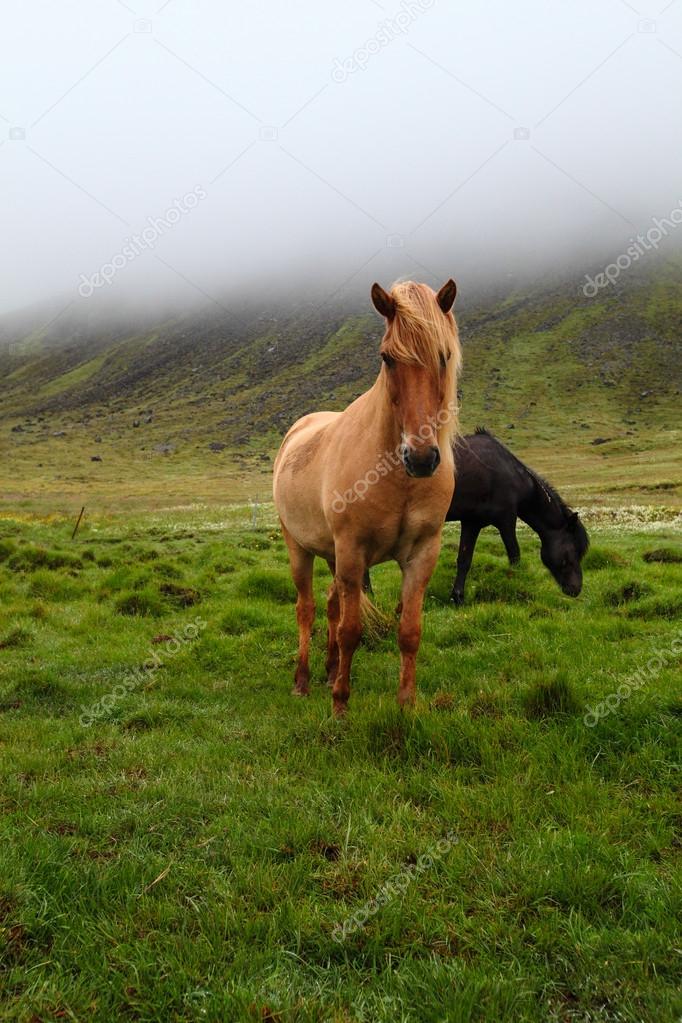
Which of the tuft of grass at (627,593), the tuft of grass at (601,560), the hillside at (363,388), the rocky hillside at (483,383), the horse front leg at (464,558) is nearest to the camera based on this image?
the tuft of grass at (627,593)

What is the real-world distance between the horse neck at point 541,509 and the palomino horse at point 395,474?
5774 mm

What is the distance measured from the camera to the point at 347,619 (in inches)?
252

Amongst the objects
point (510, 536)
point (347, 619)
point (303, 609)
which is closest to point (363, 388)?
point (510, 536)

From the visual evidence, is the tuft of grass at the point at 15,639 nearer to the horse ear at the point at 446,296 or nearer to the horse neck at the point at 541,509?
the horse ear at the point at 446,296

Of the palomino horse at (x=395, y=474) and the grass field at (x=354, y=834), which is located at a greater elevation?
the palomino horse at (x=395, y=474)

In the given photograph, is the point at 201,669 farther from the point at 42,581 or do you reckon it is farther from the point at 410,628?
the point at 42,581

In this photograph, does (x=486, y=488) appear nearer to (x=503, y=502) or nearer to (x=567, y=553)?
(x=503, y=502)

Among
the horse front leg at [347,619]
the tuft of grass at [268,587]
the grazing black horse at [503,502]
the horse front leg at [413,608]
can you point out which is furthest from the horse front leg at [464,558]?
the horse front leg at [347,619]

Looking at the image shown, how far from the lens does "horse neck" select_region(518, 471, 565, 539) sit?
456 inches

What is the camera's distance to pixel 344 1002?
2.79 m

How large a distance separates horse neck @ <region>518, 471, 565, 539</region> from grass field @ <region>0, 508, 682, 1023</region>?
327 cm

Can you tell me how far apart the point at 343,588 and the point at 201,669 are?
2.89 m

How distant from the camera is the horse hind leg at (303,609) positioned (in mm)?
7398

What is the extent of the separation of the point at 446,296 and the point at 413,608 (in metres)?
3.20
